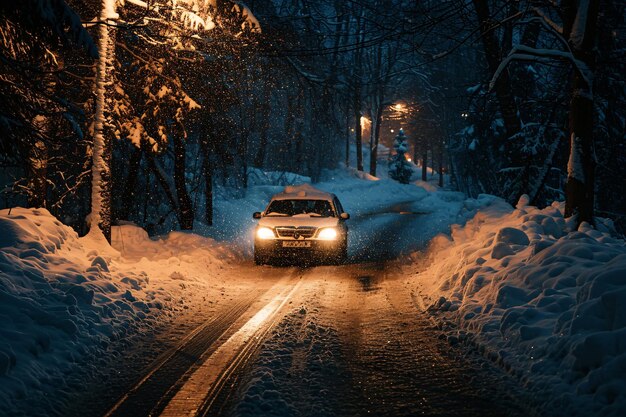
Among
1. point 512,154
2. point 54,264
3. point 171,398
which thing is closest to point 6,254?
point 54,264

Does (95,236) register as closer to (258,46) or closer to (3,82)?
(3,82)

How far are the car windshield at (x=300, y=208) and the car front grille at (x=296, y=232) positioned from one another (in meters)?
0.96

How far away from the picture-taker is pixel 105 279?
8.40 meters

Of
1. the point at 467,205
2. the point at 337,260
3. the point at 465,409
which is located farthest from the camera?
the point at 467,205

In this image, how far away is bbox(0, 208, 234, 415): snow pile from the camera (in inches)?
186

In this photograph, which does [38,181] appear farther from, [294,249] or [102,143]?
[294,249]

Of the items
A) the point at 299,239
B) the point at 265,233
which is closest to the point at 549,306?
the point at 299,239

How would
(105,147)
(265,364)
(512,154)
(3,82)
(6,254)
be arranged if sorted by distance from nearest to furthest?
1. (265,364)
2. (6,254)
3. (3,82)
4. (105,147)
5. (512,154)

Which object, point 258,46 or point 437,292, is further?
point 258,46

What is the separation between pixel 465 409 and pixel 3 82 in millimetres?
8758

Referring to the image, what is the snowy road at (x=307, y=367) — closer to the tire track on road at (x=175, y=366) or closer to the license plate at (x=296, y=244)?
the tire track on road at (x=175, y=366)

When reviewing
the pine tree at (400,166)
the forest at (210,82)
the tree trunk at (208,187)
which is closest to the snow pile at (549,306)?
the forest at (210,82)

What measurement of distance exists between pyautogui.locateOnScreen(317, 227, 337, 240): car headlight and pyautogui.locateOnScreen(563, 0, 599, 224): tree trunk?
4.94 meters

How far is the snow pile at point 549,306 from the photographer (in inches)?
171
